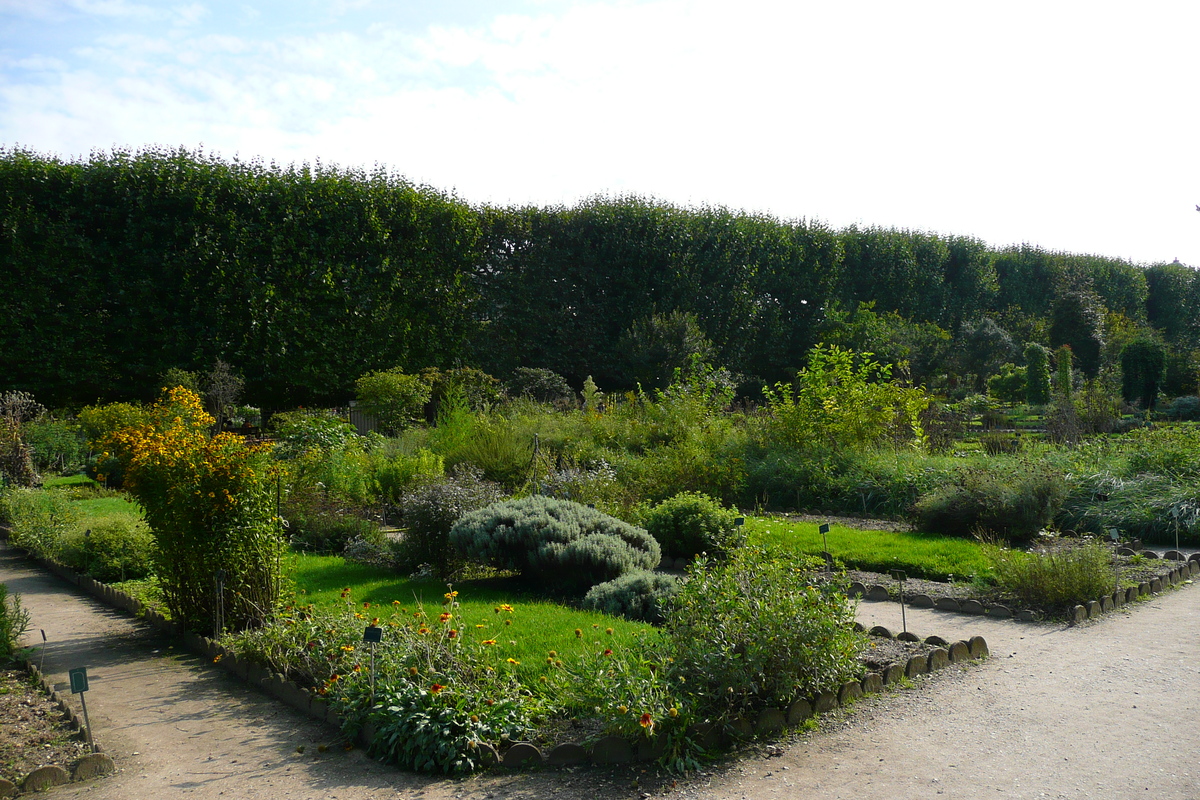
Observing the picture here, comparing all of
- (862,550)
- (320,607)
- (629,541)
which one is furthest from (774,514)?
(320,607)

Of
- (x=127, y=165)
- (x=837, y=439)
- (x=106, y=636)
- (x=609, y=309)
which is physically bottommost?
(x=106, y=636)

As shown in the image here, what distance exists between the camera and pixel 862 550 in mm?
7562

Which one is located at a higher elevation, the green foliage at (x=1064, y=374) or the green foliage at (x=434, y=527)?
the green foliage at (x=1064, y=374)

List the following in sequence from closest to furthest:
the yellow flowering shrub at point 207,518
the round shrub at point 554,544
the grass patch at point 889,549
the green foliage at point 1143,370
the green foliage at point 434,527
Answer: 1. the yellow flowering shrub at point 207,518
2. the round shrub at point 554,544
3. the grass patch at point 889,549
4. the green foliage at point 434,527
5. the green foliage at point 1143,370

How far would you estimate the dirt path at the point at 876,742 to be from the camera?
10.7ft

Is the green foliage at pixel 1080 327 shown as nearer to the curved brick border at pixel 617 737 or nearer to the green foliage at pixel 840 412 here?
the green foliage at pixel 840 412

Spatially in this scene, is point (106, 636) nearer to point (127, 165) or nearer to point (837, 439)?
point (837, 439)

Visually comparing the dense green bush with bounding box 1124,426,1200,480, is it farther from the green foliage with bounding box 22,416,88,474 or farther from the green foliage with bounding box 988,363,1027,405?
the green foliage with bounding box 22,416,88,474

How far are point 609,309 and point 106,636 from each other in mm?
17208

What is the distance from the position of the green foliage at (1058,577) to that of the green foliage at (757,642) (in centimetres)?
241

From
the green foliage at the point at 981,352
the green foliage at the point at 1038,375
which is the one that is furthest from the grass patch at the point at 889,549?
the green foliage at the point at 981,352

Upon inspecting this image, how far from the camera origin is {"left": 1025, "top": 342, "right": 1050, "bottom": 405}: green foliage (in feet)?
69.6

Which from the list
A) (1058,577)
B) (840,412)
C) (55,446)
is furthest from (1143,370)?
(55,446)

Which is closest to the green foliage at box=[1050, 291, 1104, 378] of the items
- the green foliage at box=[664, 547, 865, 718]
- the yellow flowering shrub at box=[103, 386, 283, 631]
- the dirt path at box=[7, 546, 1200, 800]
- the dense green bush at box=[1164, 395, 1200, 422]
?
the dense green bush at box=[1164, 395, 1200, 422]
